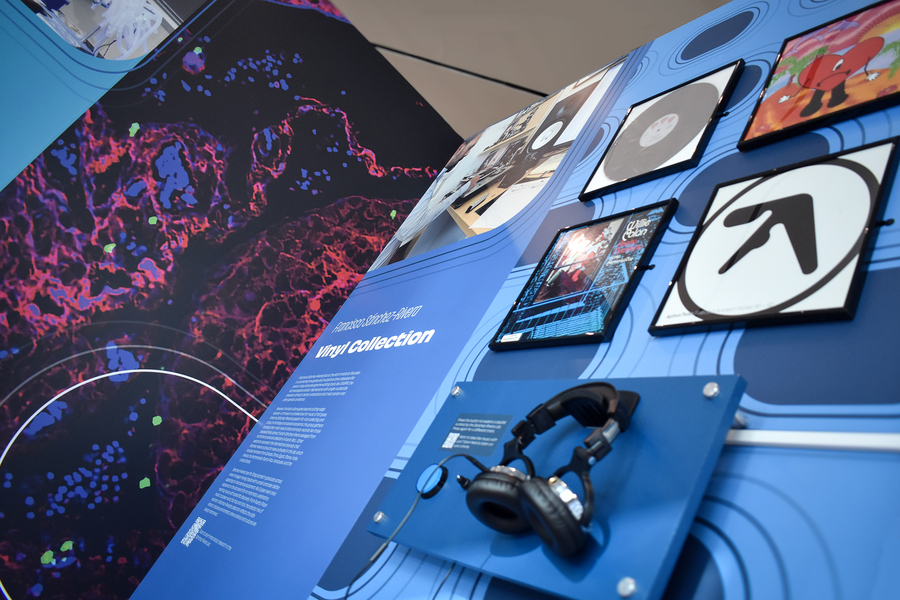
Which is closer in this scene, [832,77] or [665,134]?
[832,77]

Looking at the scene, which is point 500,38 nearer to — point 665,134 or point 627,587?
point 665,134

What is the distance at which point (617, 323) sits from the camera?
1.03 m

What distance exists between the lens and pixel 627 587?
57cm

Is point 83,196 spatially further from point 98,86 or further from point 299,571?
point 299,571

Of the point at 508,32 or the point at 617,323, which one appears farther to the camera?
the point at 508,32

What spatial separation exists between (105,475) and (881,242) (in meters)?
2.37

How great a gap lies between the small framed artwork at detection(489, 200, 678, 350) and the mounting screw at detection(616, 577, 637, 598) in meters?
0.51

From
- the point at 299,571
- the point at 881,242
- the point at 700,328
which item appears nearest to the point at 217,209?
the point at 299,571

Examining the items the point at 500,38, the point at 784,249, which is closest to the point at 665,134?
the point at 784,249

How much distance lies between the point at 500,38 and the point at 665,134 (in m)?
2.14

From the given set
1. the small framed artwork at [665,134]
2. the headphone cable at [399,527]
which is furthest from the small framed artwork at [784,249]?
the headphone cable at [399,527]

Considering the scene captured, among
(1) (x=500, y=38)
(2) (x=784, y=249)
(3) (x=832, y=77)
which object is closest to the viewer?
(2) (x=784, y=249)

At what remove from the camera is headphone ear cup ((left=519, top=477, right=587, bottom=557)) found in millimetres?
593

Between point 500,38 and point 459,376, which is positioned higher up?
point 500,38
